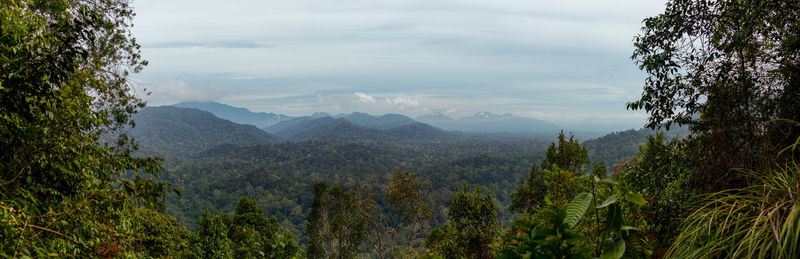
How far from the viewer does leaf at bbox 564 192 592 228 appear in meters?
1.21

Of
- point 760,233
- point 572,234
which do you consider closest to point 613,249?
point 572,234

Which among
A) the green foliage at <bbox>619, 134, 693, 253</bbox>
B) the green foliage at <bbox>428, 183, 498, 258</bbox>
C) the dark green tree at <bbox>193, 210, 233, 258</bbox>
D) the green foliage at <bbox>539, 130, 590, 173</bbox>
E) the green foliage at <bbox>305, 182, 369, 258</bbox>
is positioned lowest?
the green foliage at <bbox>305, 182, 369, 258</bbox>

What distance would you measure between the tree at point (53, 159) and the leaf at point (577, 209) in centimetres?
273

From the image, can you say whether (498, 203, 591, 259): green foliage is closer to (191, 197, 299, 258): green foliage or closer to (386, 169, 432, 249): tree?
(191, 197, 299, 258): green foliage

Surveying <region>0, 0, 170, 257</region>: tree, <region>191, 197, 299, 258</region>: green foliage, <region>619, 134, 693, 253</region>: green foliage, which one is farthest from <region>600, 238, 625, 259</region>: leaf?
<region>191, 197, 299, 258</region>: green foliage

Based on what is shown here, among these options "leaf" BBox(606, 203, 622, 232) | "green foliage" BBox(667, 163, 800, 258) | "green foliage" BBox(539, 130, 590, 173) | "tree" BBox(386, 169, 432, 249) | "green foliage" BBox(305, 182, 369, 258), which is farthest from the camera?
"green foliage" BBox(305, 182, 369, 258)

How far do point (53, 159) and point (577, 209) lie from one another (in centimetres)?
354

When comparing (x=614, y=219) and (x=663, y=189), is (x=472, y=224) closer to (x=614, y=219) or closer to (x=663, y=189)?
(x=663, y=189)

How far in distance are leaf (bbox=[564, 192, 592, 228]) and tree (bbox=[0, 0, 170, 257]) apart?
Answer: 107 inches

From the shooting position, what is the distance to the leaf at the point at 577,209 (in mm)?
1211

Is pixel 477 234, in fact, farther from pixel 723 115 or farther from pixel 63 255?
pixel 63 255

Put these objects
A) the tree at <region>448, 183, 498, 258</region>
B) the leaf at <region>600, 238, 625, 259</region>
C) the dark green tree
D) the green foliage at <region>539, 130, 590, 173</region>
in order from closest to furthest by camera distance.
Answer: the leaf at <region>600, 238, 625, 259</region> → the tree at <region>448, 183, 498, 258</region> → the dark green tree → the green foliage at <region>539, 130, 590, 173</region>

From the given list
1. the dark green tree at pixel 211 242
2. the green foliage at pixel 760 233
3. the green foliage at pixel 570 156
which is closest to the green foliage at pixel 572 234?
the green foliage at pixel 760 233

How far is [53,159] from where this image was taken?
2676mm
